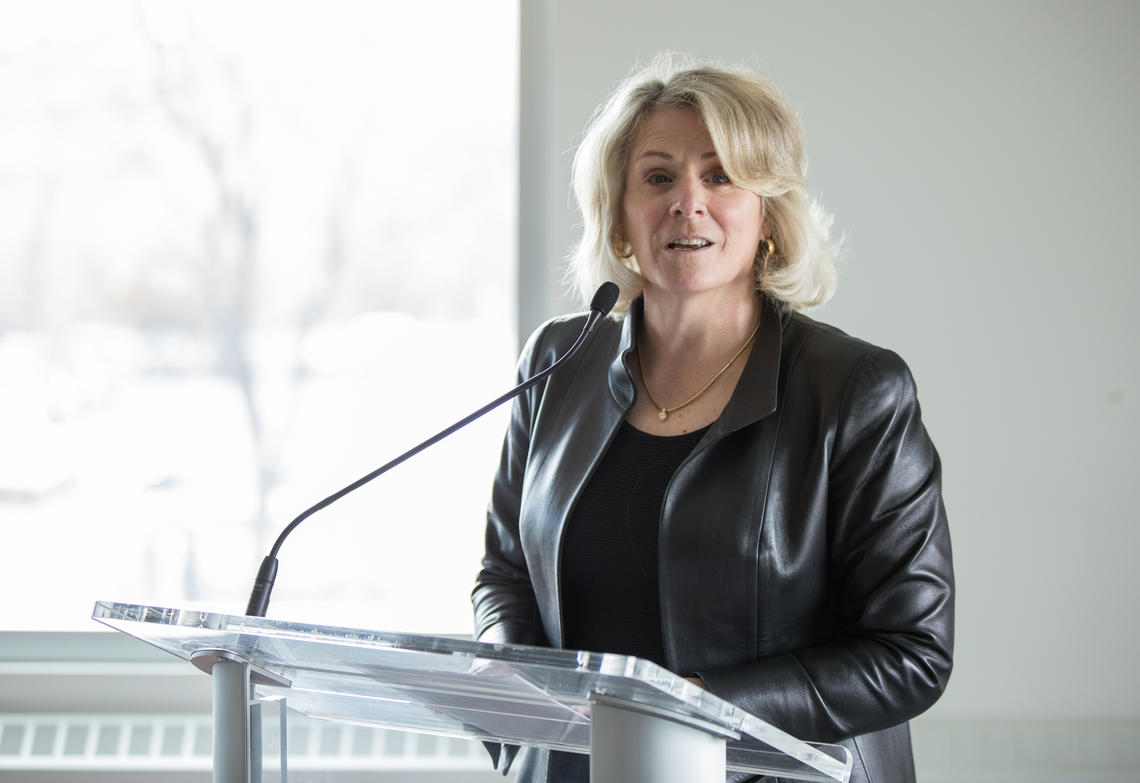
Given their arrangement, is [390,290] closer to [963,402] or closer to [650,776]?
[963,402]

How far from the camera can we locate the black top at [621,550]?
1441 mm

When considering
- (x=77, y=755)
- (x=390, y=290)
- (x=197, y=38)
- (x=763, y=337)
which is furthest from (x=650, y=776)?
(x=197, y=38)

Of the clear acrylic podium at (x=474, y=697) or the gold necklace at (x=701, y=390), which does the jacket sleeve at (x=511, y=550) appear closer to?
the gold necklace at (x=701, y=390)

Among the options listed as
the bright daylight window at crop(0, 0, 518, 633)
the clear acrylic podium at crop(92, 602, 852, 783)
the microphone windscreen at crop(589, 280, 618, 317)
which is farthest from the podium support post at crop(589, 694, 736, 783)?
the bright daylight window at crop(0, 0, 518, 633)

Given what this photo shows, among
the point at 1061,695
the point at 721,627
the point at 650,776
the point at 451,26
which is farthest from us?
the point at 451,26

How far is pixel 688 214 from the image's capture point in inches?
58.6

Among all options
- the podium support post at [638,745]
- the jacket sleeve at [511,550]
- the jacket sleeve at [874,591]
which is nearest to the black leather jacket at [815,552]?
the jacket sleeve at [874,591]

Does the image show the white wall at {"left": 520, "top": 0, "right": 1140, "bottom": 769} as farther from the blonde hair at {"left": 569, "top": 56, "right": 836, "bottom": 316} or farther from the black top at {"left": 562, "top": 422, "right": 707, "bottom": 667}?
the black top at {"left": 562, "top": 422, "right": 707, "bottom": 667}

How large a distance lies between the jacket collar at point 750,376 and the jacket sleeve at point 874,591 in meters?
0.11

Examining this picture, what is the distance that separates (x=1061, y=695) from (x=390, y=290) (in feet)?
6.12

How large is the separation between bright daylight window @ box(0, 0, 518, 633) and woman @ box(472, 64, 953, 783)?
35.5 inches

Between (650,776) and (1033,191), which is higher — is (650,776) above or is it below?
below

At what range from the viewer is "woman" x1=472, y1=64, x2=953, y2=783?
51.0 inches

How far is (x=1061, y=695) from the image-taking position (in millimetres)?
2344
